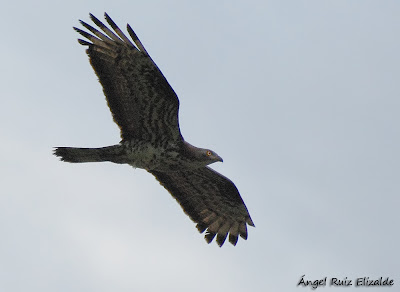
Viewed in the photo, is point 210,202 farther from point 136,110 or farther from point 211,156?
point 136,110

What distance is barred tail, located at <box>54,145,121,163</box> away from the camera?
16047mm

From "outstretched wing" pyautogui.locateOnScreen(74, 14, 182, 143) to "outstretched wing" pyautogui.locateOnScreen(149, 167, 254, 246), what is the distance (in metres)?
1.86

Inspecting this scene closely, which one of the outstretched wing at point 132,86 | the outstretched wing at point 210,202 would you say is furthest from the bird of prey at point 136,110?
the outstretched wing at point 210,202

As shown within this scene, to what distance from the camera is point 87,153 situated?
16109 mm

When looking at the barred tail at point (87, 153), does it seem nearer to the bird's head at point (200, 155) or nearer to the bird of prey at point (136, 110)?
the bird of prey at point (136, 110)

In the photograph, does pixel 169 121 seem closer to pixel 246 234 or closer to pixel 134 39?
pixel 134 39

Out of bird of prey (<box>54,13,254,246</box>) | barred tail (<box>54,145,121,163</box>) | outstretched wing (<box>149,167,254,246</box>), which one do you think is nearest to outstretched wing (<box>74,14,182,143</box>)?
bird of prey (<box>54,13,254,246</box>)

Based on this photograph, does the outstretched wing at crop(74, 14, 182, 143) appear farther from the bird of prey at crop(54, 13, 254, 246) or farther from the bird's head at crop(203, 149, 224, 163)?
the bird's head at crop(203, 149, 224, 163)

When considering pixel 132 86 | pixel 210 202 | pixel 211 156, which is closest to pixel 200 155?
pixel 211 156

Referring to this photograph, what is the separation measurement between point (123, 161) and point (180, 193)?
220cm

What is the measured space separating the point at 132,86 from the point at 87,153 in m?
1.37

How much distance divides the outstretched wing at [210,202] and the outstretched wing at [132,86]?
1.86 m

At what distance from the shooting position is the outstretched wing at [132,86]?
1582cm

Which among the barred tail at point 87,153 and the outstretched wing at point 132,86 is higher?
the outstretched wing at point 132,86
